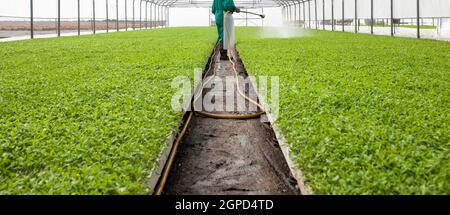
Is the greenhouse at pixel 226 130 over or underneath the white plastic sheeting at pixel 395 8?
underneath

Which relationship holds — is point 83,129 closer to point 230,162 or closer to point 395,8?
point 230,162

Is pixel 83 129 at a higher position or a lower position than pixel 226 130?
higher

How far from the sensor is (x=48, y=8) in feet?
80.7

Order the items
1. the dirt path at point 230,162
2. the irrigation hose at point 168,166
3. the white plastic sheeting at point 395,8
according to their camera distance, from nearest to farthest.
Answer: the irrigation hose at point 168,166 < the dirt path at point 230,162 < the white plastic sheeting at point 395,8

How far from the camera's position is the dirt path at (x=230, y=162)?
3096 mm

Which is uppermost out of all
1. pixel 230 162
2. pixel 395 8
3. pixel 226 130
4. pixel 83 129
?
pixel 395 8

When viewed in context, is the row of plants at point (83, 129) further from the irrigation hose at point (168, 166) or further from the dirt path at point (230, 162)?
the dirt path at point (230, 162)

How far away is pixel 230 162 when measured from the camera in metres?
3.63

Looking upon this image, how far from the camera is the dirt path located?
310 centimetres

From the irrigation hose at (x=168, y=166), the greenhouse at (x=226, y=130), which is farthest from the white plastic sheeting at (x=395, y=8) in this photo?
the irrigation hose at (x=168, y=166)

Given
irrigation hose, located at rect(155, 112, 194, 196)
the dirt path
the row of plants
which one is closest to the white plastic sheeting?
the row of plants

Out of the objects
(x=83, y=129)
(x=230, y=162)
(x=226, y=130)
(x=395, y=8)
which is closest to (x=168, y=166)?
(x=230, y=162)

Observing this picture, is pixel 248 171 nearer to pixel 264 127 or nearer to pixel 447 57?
pixel 264 127

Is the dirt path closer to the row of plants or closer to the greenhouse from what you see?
the greenhouse
